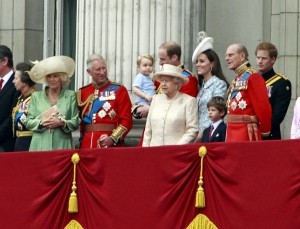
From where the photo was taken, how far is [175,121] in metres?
17.6

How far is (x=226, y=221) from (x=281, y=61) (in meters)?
4.75

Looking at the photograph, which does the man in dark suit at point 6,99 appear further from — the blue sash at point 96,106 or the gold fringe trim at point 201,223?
the gold fringe trim at point 201,223

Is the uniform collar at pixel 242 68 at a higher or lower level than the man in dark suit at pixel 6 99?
higher

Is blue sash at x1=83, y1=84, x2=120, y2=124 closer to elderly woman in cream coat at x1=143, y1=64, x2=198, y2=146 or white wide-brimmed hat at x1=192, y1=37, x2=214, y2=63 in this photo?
elderly woman in cream coat at x1=143, y1=64, x2=198, y2=146

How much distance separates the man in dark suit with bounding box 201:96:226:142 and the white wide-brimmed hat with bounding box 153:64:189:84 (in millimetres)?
354

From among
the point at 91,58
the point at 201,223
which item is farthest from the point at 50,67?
the point at 201,223

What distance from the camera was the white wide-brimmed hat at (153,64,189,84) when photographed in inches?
701

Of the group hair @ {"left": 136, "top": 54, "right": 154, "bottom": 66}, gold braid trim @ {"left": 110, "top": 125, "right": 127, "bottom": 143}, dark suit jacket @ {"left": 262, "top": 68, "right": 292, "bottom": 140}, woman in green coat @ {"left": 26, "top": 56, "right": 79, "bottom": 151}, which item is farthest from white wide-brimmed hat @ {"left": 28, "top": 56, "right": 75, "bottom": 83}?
dark suit jacket @ {"left": 262, "top": 68, "right": 292, "bottom": 140}

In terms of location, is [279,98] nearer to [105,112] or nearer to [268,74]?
[268,74]

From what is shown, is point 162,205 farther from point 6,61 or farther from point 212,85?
point 6,61

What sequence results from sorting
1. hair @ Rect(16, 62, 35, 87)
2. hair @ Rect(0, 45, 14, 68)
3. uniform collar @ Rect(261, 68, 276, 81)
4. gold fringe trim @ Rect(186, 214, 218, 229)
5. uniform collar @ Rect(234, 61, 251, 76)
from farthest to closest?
hair @ Rect(0, 45, 14, 68) → hair @ Rect(16, 62, 35, 87) → uniform collar @ Rect(261, 68, 276, 81) → uniform collar @ Rect(234, 61, 251, 76) → gold fringe trim @ Rect(186, 214, 218, 229)

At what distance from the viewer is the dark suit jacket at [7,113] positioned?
64.5 ft

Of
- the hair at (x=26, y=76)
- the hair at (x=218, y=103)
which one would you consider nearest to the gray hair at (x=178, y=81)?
the hair at (x=218, y=103)

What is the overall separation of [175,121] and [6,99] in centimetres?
296
